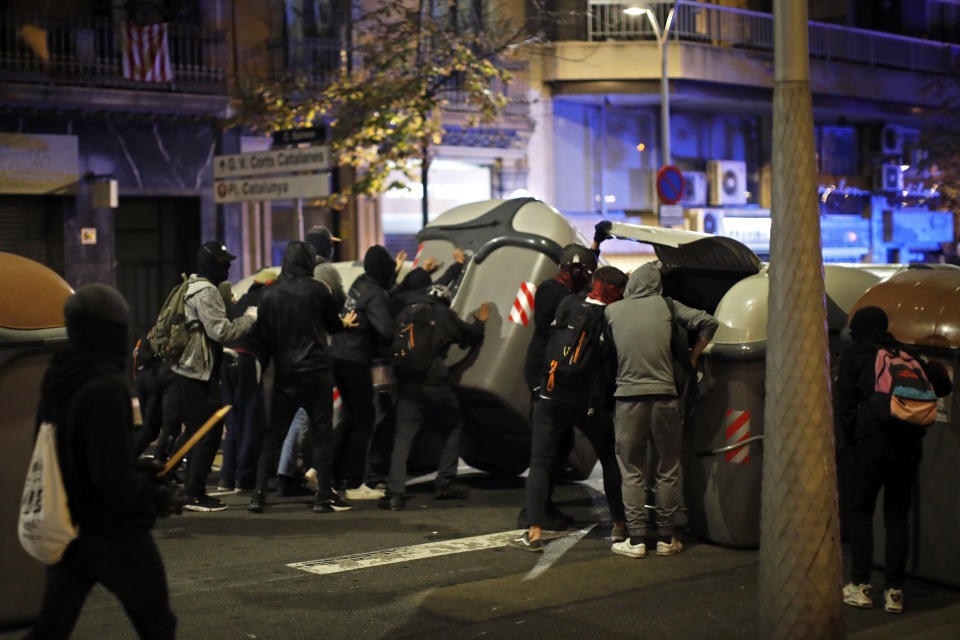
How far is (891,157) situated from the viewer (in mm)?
32688

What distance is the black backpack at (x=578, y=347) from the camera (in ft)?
24.8

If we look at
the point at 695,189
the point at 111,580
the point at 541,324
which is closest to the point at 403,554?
the point at 541,324

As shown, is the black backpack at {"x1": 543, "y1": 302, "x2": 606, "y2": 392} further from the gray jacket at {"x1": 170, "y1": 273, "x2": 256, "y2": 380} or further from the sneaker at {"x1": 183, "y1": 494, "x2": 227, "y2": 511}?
the sneaker at {"x1": 183, "y1": 494, "x2": 227, "y2": 511}

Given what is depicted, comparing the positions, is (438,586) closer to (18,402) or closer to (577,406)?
(577,406)

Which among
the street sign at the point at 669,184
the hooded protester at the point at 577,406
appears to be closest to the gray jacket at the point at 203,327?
the hooded protester at the point at 577,406

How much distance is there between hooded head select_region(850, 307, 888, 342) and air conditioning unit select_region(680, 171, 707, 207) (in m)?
22.3

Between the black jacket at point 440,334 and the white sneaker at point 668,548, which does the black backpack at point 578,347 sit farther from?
the black jacket at point 440,334

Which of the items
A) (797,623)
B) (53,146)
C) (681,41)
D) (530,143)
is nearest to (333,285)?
Result: (797,623)

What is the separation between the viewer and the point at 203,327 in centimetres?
876

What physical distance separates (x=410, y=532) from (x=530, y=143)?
19.0 metres

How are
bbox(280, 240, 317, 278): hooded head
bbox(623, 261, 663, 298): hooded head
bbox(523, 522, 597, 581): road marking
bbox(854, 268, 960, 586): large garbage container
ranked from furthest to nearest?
bbox(280, 240, 317, 278): hooded head < bbox(623, 261, 663, 298): hooded head < bbox(523, 522, 597, 581): road marking < bbox(854, 268, 960, 586): large garbage container

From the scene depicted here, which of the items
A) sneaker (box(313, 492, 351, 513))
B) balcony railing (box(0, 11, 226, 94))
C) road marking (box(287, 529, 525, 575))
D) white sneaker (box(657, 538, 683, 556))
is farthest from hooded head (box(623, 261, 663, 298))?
balcony railing (box(0, 11, 226, 94))

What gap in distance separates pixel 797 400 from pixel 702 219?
23.7 m

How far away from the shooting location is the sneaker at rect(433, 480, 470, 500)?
9422 mm
